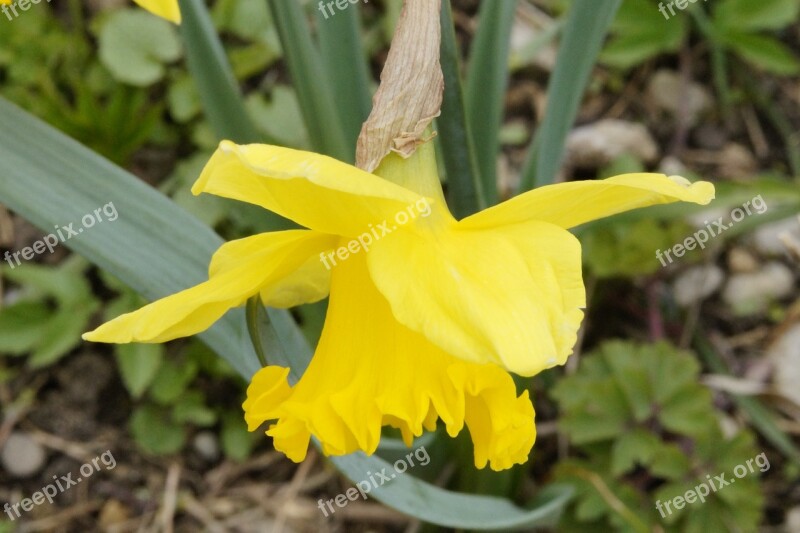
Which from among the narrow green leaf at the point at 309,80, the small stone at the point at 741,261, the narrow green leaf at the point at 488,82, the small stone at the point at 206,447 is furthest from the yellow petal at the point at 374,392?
the small stone at the point at 741,261

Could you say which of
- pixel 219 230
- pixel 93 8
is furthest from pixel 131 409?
pixel 93 8

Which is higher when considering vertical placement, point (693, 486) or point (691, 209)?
point (691, 209)

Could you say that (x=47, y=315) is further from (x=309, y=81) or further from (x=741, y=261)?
(x=741, y=261)

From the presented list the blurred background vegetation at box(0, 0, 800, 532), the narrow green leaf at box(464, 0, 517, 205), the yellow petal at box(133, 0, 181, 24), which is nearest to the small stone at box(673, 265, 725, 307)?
the blurred background vegetation at box(0, 0, 800, 532)

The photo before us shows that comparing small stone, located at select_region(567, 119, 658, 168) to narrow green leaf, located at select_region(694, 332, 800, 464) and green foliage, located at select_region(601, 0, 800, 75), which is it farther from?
narrow green leaf, located at select_region(694, 332, 800, 464)

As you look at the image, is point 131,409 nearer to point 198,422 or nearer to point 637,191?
point 198,422
